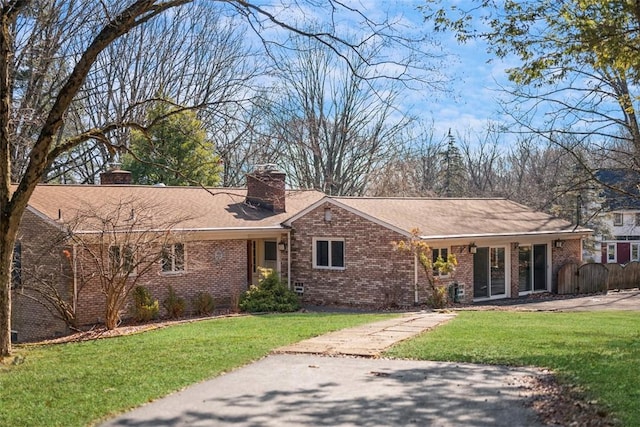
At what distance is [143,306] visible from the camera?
1852 cm

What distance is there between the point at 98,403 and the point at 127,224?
33.9 feet

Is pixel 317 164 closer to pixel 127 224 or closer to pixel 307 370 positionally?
pixel 127 224

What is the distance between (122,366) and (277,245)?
13348 millimetres

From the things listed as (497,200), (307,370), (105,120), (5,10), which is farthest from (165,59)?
(307,370)

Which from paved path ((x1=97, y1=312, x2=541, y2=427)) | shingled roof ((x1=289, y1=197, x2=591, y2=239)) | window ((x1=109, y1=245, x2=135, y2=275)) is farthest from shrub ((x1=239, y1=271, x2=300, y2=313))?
paved path ((x1=97, y1=312, x2=541, y2=427))

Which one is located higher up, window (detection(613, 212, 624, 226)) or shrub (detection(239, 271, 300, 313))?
window (detection(613, 212, 624, 226))

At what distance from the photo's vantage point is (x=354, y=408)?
294 inches

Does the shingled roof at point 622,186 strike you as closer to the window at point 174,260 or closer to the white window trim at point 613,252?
the white window trim at point 613,252

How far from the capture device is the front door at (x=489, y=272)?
23.7 m

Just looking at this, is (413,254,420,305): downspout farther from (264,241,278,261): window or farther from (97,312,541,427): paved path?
(97,312,541,427): paved path

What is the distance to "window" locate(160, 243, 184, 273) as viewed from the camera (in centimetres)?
1945

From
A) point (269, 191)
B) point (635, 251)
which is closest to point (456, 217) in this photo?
point (269, 191)

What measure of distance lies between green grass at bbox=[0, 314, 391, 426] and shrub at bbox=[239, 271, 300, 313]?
4.34 metres

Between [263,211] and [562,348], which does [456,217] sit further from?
[562,348]
